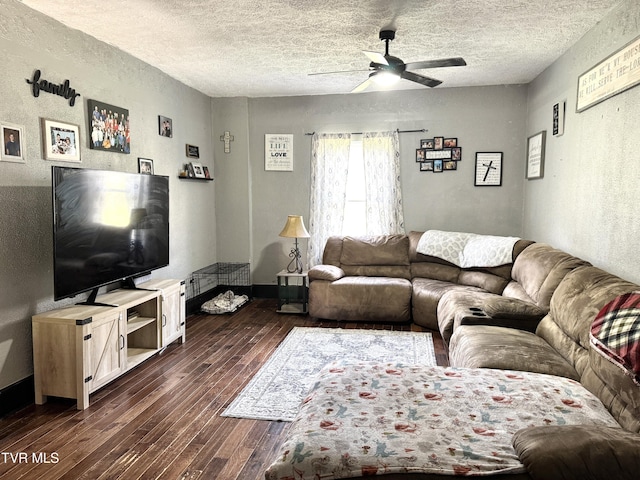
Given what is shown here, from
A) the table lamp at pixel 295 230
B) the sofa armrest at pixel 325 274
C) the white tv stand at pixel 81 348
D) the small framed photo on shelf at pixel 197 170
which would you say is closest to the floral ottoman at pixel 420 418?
the white tv stand at pixel 81 348

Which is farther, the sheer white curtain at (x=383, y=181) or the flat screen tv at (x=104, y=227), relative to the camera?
the sheer white curtain at (x=383, y=181)

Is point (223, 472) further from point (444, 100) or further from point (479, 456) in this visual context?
point (444, 100)

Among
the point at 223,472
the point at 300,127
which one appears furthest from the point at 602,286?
the point at 300,127

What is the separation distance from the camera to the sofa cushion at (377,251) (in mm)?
5348

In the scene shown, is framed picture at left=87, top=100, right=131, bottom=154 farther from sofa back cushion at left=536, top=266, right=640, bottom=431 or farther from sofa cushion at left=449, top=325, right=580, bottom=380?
sofa back cushion at left=536, top=266, right=640, bottom=431

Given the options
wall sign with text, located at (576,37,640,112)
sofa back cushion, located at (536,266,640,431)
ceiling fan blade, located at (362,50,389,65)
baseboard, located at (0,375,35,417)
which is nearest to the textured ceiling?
ceiling fan blade, located at (362,50,389,65)

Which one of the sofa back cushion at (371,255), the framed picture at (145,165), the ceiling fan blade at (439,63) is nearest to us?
the ceiling fan blade at (439,63)

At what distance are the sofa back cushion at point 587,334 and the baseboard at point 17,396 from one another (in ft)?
10.9

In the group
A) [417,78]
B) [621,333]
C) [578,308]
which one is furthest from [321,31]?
[621,333]

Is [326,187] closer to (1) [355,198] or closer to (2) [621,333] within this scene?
(1) [355,198]

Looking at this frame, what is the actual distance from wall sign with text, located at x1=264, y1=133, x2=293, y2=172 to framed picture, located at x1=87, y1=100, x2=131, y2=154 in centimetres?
212

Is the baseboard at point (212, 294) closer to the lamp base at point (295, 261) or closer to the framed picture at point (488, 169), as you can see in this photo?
the lamp base at point (295, 261)

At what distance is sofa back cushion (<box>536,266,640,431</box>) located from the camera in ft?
5.98

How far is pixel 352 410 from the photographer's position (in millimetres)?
1809
